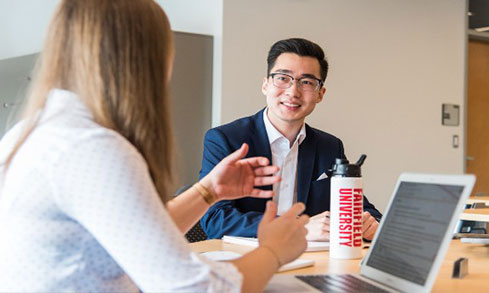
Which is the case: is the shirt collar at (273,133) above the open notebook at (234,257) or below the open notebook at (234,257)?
above

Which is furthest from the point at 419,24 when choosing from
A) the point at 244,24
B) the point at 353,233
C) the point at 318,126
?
the point at 353,233

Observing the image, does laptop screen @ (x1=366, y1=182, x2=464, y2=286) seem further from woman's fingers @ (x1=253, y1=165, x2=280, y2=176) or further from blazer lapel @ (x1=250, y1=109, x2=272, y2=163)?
blazer lapel @ (x1=250, y1=109, x2=272, y2=163)

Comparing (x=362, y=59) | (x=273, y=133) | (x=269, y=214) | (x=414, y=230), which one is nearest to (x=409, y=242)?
(x=414, y=230)

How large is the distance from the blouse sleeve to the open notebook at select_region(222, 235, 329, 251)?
820 mm

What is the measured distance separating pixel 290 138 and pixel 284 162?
11 centimetres

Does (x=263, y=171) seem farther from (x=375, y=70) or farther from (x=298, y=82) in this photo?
(x=375, y=70)

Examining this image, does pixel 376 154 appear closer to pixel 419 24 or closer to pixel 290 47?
pixel 419 24

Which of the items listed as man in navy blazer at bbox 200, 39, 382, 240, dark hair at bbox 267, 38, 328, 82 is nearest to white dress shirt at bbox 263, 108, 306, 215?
man in navy blazer at bbox 200, 39, 382, 240

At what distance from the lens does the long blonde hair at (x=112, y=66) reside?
A: 0.99m

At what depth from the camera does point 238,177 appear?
1540 mm

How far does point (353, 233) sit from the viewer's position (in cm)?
154

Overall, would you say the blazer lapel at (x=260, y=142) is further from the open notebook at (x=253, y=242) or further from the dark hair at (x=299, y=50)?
the open notebook at (x=253, y=242)

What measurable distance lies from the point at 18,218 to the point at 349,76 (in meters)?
4.62

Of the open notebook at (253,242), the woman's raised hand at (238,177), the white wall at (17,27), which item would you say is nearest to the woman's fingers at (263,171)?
the woman's raised hand at (238,177)
